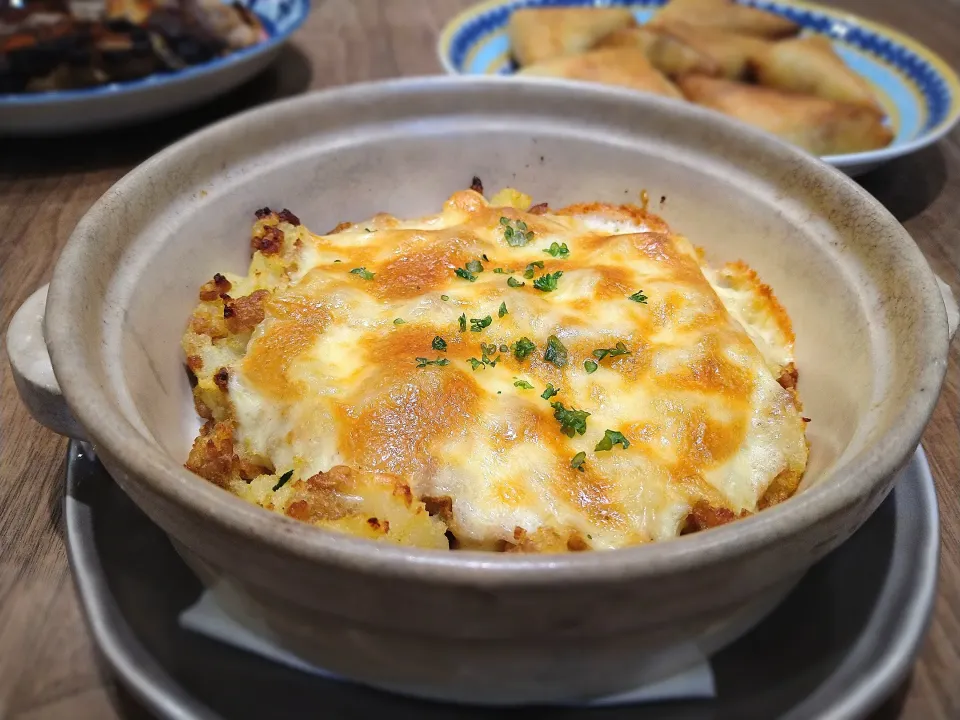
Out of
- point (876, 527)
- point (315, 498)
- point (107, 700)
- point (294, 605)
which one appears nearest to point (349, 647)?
point (294, 605)

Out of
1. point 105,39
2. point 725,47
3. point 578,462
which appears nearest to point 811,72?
point 725,47

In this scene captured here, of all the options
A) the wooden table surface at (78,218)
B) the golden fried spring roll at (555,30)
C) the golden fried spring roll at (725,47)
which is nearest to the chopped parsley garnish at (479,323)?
the wooden table surface at (78,218)

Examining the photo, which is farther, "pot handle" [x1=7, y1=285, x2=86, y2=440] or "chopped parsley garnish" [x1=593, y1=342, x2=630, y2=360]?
"chopped parsley garnish" [x1=593, y1=342, x2=630, y2=360]

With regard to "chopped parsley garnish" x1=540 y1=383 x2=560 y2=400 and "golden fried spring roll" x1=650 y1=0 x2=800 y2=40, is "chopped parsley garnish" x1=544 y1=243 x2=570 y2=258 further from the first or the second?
"golden fried spring roll" x1=650 y1=0 x2=800 y2=40

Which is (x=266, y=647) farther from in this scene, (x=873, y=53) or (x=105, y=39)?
(x=873, y=53)

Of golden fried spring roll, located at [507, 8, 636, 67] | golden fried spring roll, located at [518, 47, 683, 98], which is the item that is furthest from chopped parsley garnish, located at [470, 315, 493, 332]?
golden fried spring roll, located at [507, 8, 636, 67]

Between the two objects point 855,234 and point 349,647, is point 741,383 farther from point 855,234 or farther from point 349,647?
point 349,647

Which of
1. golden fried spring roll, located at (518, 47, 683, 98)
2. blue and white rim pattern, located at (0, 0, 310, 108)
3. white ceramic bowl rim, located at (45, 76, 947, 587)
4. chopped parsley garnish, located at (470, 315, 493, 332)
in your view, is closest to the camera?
white ceramic bowl rim, located at (45, 76, 947, 587)

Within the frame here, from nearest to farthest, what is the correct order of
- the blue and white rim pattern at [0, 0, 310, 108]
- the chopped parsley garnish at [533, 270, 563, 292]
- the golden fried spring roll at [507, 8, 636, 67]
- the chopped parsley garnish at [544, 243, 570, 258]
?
1. the chopped parsley garnish at [533, 270, 563, 292]
2. the chopped parsley garnish at [544, 243, 570, 258]
3. the blue and white rim pattern at [0, 0, 310, 108]
4. the golden fried spring roll at [507, 8, 636, 67]
